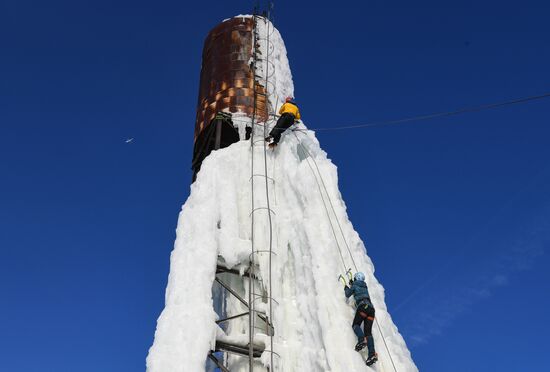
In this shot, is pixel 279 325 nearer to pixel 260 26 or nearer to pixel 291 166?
pixel 291 166

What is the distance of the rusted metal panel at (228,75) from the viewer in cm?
1441

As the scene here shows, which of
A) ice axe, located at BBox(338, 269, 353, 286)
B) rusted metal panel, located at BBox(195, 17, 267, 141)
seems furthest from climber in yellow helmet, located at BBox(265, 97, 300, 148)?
ice axe, located at BBox(338, 269, 353, 286)

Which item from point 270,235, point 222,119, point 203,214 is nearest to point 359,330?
point 270,235

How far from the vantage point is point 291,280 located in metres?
10.2

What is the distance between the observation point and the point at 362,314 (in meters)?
8.48

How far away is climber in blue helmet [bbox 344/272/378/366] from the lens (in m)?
8.18

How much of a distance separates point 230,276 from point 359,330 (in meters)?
3.53

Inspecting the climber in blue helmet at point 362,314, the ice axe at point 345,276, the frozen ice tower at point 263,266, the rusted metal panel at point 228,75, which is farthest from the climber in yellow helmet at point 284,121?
the climber in blue helmet at point 362,314

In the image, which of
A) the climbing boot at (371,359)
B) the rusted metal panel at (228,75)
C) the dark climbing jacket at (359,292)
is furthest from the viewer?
the rusted metal panel at (228,75)

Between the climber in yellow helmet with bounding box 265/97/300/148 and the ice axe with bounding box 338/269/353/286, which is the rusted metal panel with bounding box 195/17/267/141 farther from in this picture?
the ice axe with bounding box 338/269/353/286

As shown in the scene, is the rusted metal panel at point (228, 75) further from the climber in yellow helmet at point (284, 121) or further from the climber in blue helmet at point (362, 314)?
the climber in blue helmet at point (362, 314)

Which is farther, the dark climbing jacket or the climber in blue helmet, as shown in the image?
the dark climbing jacket

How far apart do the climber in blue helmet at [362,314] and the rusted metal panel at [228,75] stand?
633 centimetres

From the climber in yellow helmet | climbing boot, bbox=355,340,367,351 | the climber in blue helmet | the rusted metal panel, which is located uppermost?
the rusted metal panel
